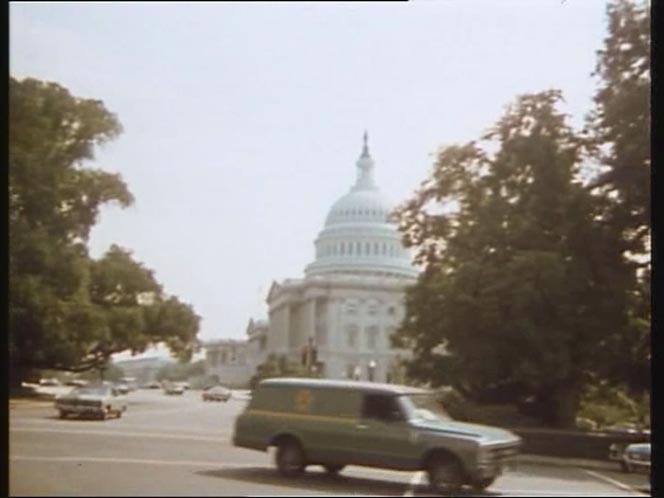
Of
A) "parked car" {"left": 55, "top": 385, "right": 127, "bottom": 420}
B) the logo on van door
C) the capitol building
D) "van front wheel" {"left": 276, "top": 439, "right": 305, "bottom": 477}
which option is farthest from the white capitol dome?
"parked car" {"left": 55, "top": 385, "right": 127, "bottom": 420}

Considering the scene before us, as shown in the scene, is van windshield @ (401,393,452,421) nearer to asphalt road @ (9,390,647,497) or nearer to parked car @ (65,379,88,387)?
asphalt road @ (9,390,647,497)

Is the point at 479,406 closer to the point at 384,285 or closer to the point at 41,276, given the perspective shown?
the point at 384,285

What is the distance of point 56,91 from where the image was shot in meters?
4.16

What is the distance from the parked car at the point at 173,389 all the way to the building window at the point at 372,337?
40.4 inches

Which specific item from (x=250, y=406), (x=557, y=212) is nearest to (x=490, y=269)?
(x=557, y=212)

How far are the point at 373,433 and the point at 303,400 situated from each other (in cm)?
38

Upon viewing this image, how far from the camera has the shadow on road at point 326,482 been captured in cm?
406

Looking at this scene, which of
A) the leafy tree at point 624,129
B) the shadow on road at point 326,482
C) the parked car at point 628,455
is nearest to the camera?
the leafy tree at point 624,129

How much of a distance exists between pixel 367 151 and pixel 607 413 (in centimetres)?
185

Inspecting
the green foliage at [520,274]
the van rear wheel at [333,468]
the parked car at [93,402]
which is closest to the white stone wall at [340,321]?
the green foliage at [520,274]

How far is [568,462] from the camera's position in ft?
13.7

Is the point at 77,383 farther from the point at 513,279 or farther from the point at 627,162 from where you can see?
the point at 627,162

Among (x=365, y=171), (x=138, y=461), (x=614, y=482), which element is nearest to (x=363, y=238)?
(x=365, y=171)

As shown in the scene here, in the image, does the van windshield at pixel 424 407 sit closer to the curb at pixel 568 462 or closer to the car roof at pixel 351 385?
the car roof at pixel 351 385
